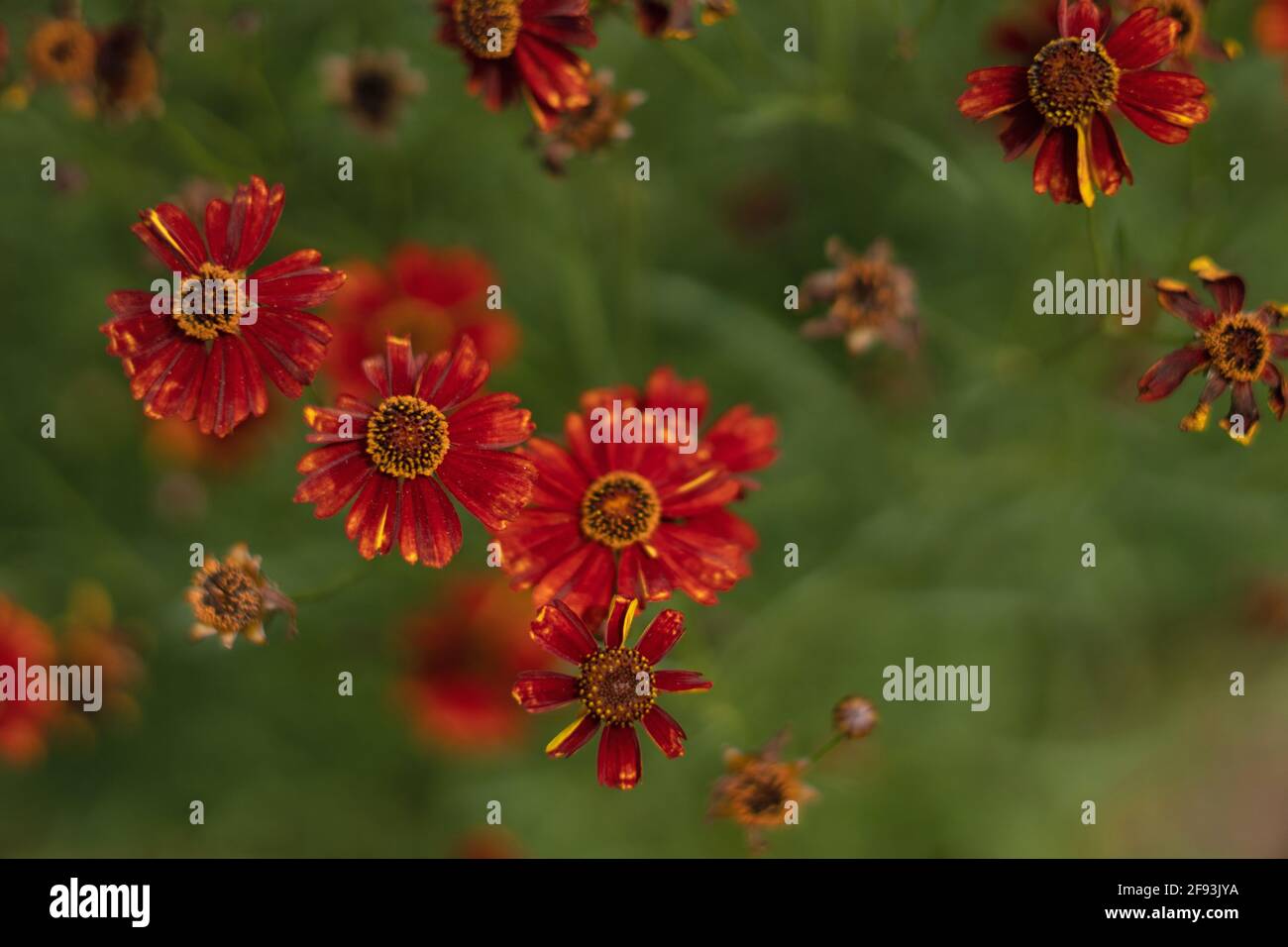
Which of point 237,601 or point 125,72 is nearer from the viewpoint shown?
point 237,601

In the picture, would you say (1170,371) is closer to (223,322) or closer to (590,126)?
(590,126)

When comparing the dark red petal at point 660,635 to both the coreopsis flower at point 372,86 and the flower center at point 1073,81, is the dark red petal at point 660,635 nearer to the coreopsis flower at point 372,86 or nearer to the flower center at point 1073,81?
the flower center at point 1073,81

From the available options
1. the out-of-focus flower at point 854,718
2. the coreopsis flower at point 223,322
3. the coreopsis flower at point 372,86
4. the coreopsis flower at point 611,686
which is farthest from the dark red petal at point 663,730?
the coreopsis flower at point 372,86

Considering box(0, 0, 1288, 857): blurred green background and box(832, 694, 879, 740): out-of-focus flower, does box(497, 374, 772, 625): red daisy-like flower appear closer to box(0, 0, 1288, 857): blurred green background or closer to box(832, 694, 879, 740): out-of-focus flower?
box(832, 694, 879, 740): out-of-focus flower

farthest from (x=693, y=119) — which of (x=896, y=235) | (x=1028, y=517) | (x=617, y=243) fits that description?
(x=1028, y=517)

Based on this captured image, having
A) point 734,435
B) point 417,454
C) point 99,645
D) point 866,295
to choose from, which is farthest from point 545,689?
point 99,645

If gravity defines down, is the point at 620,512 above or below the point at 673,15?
below
